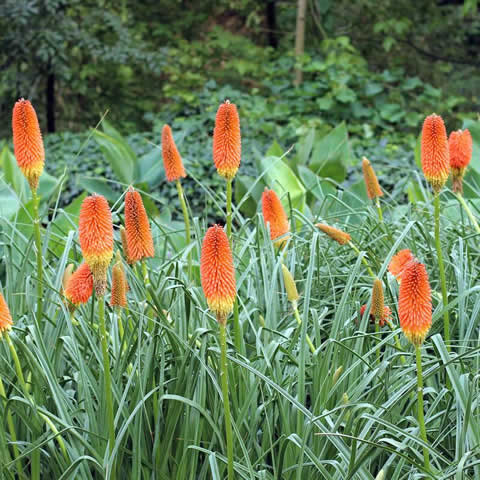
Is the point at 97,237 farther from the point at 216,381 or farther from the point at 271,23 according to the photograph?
the point at 271,23

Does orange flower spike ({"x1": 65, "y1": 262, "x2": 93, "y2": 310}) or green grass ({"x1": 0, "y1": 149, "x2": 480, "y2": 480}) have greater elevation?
orange flower spike ({"x1": 65, "y1": 262, "x2": 93, "y2": 310})

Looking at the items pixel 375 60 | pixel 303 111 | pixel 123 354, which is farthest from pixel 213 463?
pixel 375 60

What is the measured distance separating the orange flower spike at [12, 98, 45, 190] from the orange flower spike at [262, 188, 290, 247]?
2.37 ft

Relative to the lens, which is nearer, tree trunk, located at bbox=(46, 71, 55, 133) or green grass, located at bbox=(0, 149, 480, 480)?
green grass, located at bbox=(0, 149, 480, 480)

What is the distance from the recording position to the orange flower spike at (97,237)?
60.7 inches

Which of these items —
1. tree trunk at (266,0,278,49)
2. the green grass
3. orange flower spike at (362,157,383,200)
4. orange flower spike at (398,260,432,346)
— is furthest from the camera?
tree trunk at (266,0,278,49)

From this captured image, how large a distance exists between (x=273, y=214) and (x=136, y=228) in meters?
0.57

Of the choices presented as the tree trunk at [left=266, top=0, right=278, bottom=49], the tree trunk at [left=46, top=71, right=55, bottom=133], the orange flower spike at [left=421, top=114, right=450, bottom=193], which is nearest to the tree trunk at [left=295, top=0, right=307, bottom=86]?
the tree trunk at [left=266, top=0, right=278, bottom=49]

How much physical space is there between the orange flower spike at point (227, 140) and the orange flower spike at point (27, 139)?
1.28 feet

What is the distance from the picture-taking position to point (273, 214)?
2.32m

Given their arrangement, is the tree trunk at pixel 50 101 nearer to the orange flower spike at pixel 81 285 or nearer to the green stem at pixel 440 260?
the orange flower spike at pixel 81 285

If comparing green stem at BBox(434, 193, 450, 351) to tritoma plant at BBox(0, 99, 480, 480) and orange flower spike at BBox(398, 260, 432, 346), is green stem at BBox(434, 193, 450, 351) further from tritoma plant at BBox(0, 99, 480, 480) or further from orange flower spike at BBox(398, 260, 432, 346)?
orange flower spike at BBox(398, 260, 432, 346)

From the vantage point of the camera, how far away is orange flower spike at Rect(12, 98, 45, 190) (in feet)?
5.81

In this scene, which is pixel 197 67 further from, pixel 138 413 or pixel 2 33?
pixel 138 413
